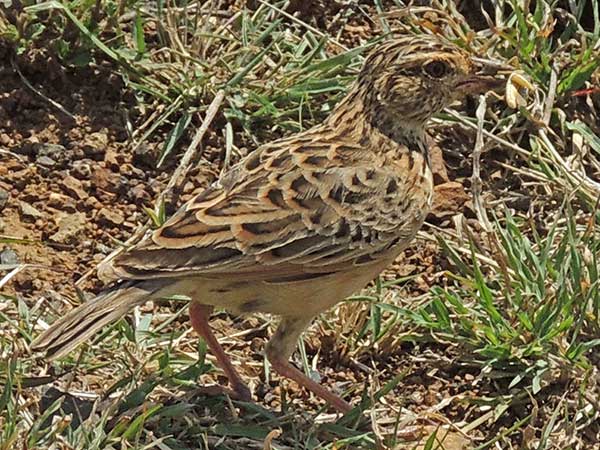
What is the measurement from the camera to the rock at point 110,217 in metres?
7.86

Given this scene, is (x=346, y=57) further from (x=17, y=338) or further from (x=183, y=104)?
(x=17, y=338)

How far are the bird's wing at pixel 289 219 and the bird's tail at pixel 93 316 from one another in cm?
7

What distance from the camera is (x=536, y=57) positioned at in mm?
8609

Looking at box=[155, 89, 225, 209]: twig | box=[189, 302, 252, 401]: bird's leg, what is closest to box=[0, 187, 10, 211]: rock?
Answer: box=[155, 89, 225, 209]: twig

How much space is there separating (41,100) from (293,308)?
7.78ft

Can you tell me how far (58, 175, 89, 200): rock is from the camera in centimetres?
795

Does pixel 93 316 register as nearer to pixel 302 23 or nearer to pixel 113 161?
pixel 113 161

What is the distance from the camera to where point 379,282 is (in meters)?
7.52

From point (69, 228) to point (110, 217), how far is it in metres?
0.22

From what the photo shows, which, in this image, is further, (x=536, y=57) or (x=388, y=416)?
(x=536, y=57)

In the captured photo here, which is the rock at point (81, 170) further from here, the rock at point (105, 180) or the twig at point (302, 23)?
the twig at point (302, 23)

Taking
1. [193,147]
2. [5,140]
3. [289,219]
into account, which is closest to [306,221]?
[289,219]

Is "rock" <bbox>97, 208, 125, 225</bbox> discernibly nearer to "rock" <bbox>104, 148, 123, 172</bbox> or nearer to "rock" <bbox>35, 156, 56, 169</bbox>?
"rock" <bbox>104, 148, 123, 172</bbox>

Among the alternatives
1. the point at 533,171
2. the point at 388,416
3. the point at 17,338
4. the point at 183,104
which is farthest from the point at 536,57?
the point at 17,338
